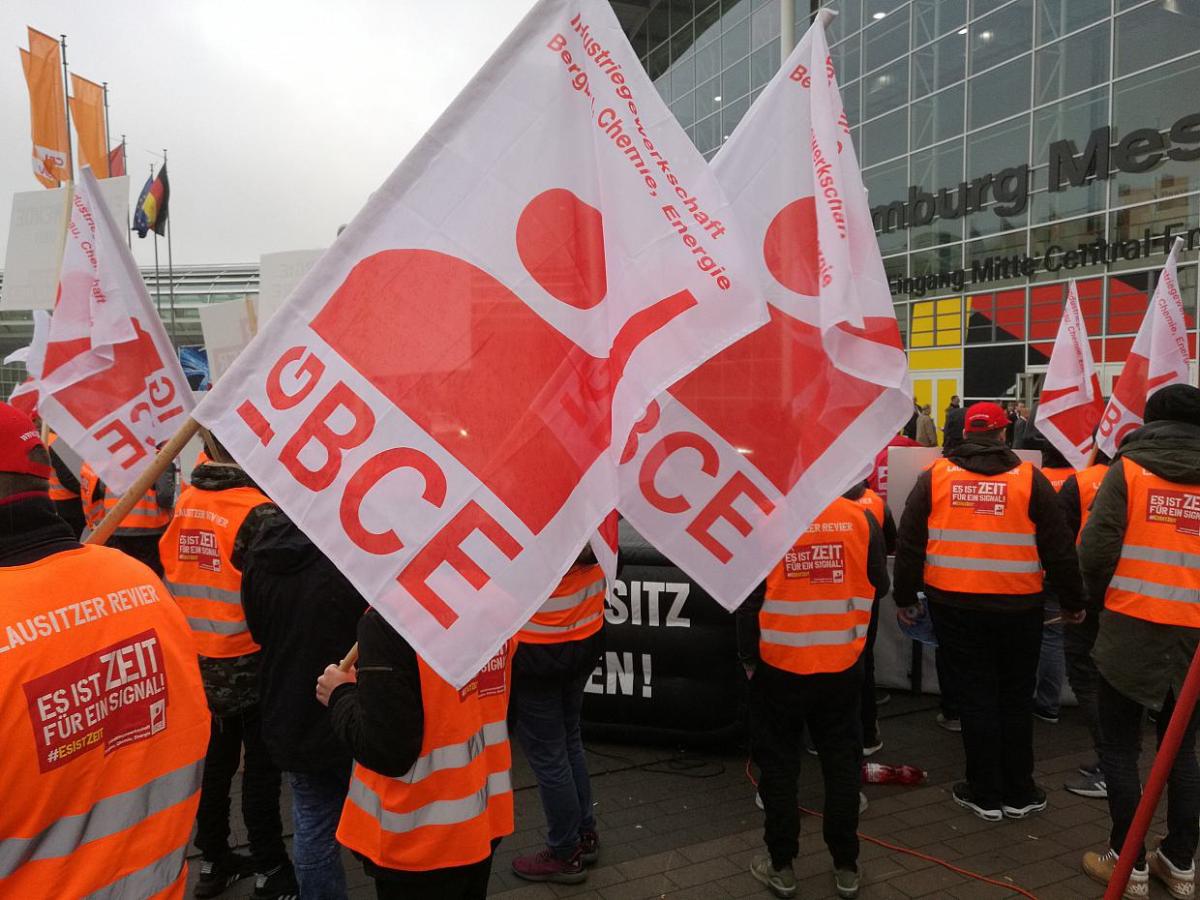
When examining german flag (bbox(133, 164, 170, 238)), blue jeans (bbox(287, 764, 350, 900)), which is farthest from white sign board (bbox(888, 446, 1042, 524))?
german flag (bbox(133, 164, 170, 238))

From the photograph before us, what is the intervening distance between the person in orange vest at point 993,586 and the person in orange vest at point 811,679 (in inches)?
33.1

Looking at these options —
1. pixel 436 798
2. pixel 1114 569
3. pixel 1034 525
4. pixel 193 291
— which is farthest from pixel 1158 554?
pixel 193 291

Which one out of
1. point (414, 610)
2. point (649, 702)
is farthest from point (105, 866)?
point (649, 702)

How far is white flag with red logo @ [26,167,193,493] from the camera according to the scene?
338 cm

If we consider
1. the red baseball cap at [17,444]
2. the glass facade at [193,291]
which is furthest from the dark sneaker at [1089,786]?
the glass facade at [193,291]

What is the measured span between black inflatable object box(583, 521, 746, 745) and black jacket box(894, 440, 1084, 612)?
1.11 metres

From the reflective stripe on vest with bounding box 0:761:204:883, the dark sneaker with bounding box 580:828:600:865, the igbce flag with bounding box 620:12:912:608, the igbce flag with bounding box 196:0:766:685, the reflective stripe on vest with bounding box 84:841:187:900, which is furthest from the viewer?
the dark sneaker with bounding box 580:828:600:865

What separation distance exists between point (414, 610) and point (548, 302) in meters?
0.81

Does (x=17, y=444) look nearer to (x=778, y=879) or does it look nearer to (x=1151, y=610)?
(x=778, y=879)

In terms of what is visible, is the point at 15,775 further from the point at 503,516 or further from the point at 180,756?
the point at 503,516

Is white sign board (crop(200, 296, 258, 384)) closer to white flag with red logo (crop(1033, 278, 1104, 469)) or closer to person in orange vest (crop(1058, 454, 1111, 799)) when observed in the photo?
person in orange vest (crop(1058, 454, 1111, 799))

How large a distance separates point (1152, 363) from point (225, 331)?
6257mm

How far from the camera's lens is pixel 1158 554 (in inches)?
153

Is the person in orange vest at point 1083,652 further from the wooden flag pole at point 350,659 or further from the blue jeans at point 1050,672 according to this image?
the wooden flag pole at point 350,659
